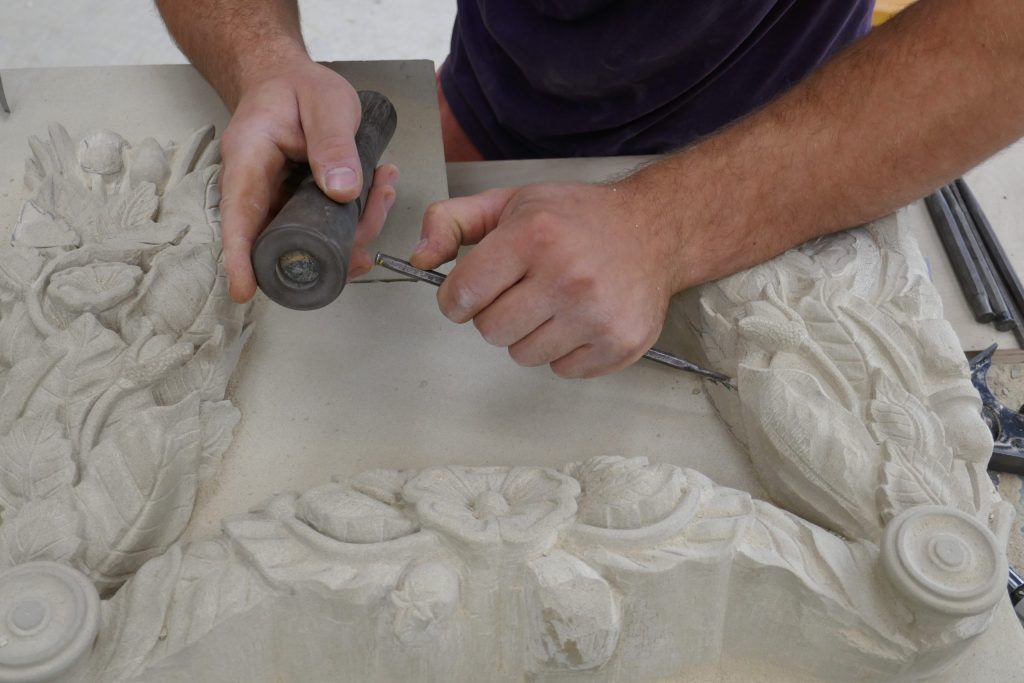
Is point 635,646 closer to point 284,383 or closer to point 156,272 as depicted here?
point 284,383

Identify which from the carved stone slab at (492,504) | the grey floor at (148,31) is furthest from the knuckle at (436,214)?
the grey floor at (148,31)

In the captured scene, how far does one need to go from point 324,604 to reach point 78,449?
361 millimetres

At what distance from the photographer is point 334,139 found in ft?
3.94

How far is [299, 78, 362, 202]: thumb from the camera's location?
3.76 feet

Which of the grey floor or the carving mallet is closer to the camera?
the carving mallet

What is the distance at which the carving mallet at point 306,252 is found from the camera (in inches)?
39.9

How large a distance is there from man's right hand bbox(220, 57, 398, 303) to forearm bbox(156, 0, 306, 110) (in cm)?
6

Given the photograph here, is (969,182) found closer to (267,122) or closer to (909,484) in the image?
(909,484)

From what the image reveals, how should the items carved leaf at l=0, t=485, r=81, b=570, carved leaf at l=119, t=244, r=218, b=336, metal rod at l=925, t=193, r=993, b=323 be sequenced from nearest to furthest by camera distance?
carved leaf at l=0, t=485, r=81, b=570
carved leaf at l=119, t=244, r=218, b=336
metal rod at l=925, t=193, r=993, b=323

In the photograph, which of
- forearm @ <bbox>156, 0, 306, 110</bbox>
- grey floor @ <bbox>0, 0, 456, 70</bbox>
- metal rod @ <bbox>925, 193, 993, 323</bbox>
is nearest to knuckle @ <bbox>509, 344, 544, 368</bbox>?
forearm @ <bbox>156, 0, 306, 110</bbox>

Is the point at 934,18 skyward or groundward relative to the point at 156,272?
skyward

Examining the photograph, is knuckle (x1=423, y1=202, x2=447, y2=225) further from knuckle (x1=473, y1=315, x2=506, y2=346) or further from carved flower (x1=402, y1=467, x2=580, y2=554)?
carved flower (x1=402, y1=467, x2=580, y2=554)

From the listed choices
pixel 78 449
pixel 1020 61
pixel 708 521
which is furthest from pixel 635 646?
pixel 1020 61

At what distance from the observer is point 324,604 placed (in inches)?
40.3
